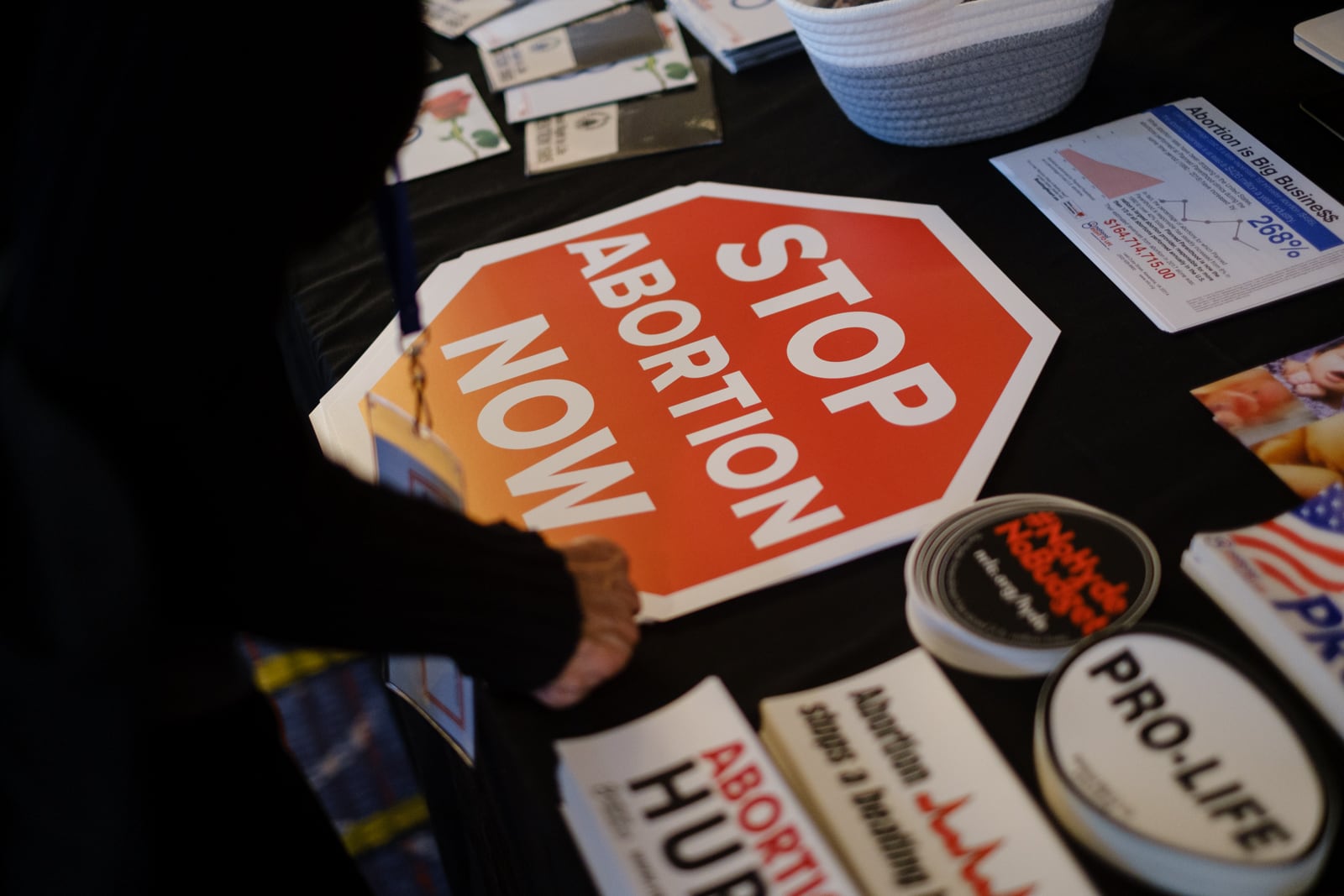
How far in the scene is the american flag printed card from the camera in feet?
2.01

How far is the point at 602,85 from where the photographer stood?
1.24 m

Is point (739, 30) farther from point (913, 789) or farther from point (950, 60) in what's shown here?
point (913, 789)

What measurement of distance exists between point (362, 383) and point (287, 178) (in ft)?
1.45

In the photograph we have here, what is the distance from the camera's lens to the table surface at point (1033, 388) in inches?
27.1

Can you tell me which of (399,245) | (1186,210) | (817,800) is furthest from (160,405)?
(1186,210)

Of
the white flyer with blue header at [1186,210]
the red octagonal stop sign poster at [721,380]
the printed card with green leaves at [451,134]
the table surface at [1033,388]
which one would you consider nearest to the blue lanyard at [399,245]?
the red octagonal stop sign poster at [721,380]

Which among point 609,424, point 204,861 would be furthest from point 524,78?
point 204,861

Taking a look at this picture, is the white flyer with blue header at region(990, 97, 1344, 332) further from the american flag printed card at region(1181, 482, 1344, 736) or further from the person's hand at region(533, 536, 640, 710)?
the person's hand at region(533, 536, 640, 710)

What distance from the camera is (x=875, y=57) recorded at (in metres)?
0.98

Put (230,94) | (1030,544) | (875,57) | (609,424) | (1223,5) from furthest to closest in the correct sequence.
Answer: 1. (1223,5)
2. (875,57)
3. (609,424)
4. (1030,544)
5. (230,94)

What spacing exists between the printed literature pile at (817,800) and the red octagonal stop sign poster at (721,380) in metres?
0.12

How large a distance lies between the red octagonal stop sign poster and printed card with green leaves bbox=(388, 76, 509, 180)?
19 cm

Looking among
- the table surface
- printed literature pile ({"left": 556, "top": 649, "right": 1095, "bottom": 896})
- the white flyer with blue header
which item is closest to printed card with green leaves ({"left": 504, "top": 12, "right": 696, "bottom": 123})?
the table surface

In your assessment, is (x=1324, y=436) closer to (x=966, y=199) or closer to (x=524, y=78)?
(x=966, y=199)
